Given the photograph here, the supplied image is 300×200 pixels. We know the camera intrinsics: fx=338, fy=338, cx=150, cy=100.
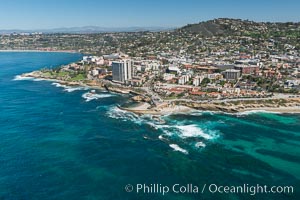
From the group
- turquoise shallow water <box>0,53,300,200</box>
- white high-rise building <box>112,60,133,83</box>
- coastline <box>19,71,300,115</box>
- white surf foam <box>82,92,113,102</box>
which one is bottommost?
turquoise shallow water <box>0,53,300,200</box>

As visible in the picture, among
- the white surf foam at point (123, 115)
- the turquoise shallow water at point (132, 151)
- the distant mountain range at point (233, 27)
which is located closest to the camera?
the turquoise shallow water at point (132, 151)

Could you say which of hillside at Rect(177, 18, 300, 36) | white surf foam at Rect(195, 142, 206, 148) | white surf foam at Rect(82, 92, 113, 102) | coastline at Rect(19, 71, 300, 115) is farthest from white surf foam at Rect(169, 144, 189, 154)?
hillside at Rect(177, 18, 300, 36)

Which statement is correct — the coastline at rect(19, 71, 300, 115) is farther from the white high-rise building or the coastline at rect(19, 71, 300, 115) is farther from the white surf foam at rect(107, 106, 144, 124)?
the white high-rise building

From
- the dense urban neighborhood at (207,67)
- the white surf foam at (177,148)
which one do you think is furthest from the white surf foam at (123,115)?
the white surf foam at (177,148)

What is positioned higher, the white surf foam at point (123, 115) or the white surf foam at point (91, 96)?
the white surf foam at point (91, 96)

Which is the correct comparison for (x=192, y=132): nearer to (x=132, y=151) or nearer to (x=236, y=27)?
(x=132, y=151)

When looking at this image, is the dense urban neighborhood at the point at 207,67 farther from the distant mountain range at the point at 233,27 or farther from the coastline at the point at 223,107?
the coastline at the point at 223,107
